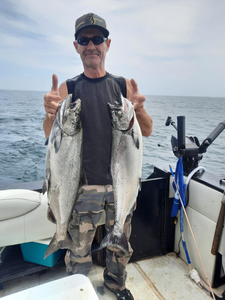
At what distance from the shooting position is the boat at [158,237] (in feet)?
7.74

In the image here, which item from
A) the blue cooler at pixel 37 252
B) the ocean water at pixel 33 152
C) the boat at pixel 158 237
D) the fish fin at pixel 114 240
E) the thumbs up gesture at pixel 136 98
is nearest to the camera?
the thumbs up gesture at pixel 136 98

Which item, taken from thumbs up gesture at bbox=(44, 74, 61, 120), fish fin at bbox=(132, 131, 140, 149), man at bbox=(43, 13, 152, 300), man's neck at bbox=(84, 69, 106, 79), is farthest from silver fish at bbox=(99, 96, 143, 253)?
man's neck at bbox=(84, 69, 106, 79)

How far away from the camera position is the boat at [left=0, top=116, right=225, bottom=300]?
2359mm

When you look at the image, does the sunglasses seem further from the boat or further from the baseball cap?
the boat

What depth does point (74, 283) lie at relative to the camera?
1248 mm

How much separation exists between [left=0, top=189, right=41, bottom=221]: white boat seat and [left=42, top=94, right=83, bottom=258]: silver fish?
0.54 m

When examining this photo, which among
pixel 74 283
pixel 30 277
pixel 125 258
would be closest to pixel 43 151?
pixel 30 277

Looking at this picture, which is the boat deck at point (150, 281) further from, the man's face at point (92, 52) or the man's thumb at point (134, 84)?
the man's face at point (92, 52)

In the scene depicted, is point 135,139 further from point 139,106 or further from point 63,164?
point 63,164

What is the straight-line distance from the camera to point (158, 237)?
3117mm

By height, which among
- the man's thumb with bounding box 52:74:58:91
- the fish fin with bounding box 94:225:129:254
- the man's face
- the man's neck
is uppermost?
the man's face

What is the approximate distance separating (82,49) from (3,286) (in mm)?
2817

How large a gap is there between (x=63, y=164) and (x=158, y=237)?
205 centimetres

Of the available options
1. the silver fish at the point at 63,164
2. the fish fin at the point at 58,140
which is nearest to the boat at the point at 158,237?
the silver fish at the point at 63,164
